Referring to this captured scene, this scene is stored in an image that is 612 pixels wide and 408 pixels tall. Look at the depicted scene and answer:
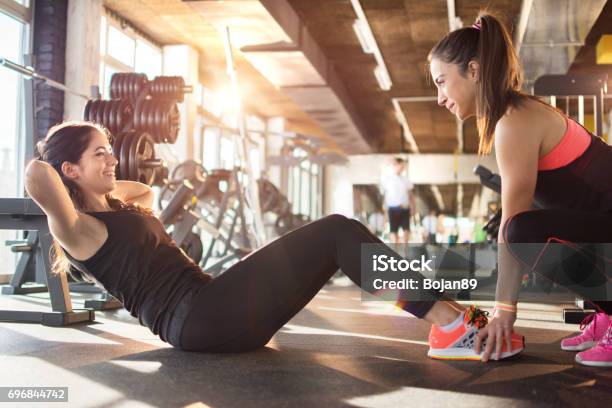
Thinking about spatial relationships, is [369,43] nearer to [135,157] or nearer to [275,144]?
[135,157]

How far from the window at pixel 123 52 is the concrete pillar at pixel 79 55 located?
40 centimetres

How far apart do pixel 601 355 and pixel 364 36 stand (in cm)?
630

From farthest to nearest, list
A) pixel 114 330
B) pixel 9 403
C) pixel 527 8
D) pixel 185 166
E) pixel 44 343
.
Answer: pixel 527 8 < pixel 185 166 < pixel 114 330 < pixel 44 343 < pixel 9 403

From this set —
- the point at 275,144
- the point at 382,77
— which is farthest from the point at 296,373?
the point at 275,144

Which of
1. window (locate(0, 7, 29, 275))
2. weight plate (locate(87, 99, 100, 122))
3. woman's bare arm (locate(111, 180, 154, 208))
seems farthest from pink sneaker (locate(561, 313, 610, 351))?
window (locate(0, 7, 29, 275))

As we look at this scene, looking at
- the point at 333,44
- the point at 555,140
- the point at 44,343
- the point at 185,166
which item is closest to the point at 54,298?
the point at 44,343

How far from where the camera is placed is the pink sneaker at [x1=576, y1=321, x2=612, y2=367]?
181 centimetres

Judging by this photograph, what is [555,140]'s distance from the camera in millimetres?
1756

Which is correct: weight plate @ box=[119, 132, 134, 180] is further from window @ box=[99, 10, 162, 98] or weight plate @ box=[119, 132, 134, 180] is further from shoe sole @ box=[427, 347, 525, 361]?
window @ box=[99, 10, 162, 98]

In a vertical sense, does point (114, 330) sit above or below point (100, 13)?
below

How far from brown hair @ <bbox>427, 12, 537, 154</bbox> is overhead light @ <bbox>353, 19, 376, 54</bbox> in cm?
545

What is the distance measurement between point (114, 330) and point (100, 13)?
449 cm

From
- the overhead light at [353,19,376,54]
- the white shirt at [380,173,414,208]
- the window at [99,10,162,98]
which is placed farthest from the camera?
the white shirt at [380,173,414,208]

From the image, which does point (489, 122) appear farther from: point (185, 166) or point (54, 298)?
point (185, 166)
